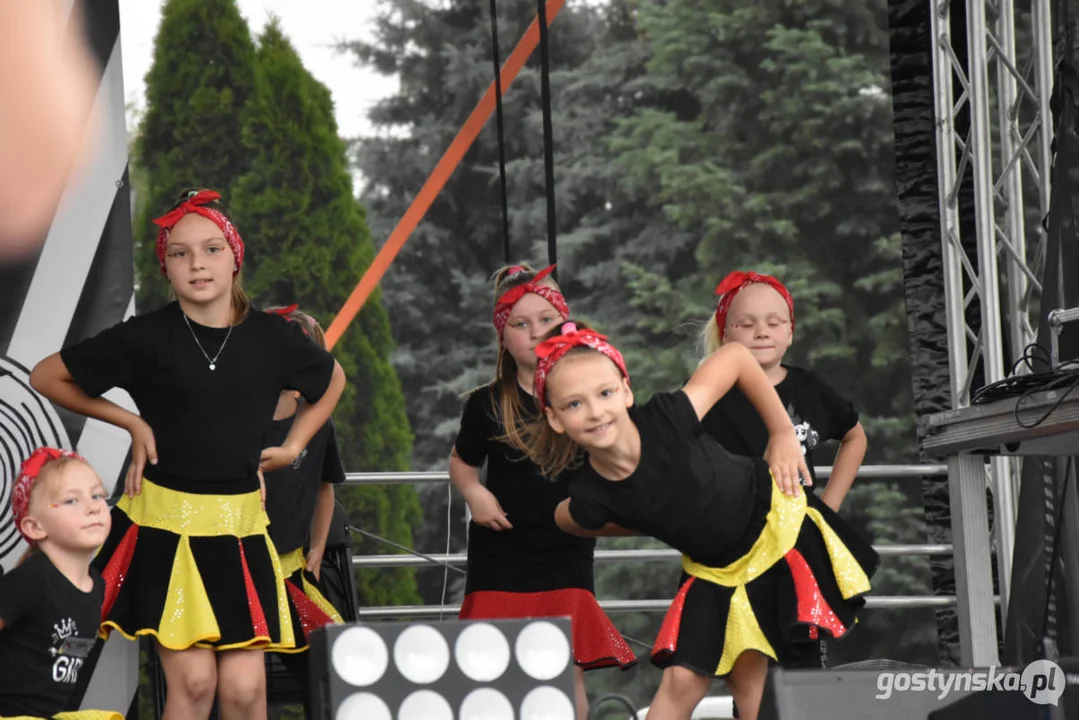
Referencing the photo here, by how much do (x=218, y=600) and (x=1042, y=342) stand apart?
2.26 m

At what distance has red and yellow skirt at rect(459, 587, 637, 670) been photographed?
349 cm

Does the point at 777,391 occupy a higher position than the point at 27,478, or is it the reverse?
the point at 777,391

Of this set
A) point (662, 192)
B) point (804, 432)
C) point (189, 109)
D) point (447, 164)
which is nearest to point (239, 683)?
point (804, 432)

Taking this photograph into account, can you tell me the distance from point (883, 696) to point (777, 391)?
1.49m

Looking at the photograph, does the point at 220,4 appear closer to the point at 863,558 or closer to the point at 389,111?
the point at 389,111

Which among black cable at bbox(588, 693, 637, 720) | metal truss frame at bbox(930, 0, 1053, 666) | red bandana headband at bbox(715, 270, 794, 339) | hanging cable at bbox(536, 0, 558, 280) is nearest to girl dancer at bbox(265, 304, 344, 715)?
hanging cable at bbox(536, 0, 558, 280)

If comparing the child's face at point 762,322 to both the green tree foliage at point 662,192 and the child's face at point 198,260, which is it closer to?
the child's face at point 198,260

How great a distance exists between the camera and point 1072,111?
3658 mm

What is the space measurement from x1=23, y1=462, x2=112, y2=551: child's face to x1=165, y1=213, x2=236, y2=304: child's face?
0.48 m

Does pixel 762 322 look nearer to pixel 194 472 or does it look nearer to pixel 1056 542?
pixel 1056 542

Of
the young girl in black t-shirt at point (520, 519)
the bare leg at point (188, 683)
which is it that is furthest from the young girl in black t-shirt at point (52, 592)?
the young girl in black t-shirt at point (520, 519)

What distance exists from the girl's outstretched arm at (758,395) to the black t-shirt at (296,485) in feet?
4.11

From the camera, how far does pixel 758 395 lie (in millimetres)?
2953

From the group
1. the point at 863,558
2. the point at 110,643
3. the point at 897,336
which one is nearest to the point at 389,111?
the point at 897,336
